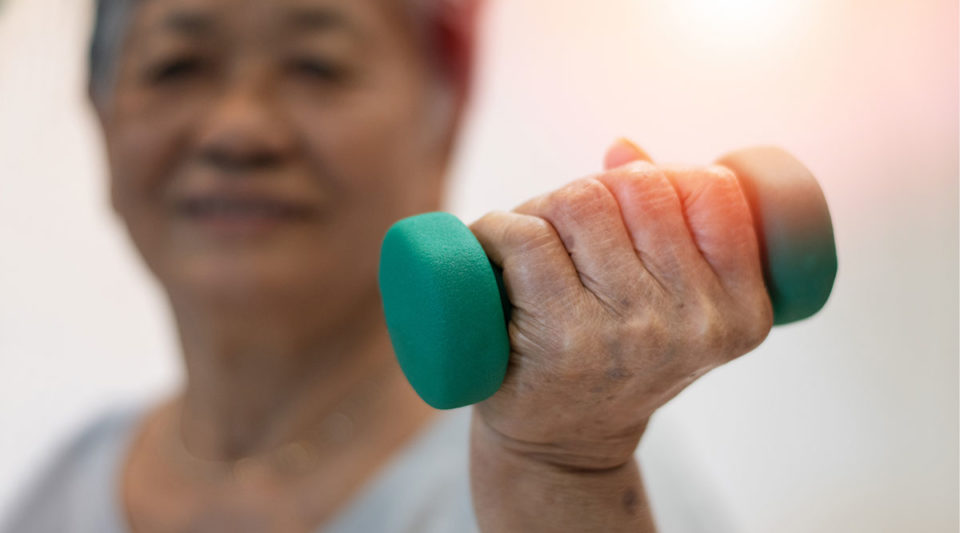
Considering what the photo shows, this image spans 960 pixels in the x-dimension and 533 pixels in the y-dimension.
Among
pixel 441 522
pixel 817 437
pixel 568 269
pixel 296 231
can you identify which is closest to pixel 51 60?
pixel 296 231

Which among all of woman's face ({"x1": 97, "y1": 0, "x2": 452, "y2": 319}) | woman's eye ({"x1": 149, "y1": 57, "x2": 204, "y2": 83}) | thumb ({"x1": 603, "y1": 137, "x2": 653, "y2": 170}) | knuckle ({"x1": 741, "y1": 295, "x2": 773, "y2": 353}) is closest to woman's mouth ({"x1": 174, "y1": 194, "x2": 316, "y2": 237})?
woman's face ({"x1": 97, "y1": 0, "x2": 452, "y2": 319})

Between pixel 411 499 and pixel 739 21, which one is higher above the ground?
pixel 739 21

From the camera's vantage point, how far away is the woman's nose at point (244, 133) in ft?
2.10

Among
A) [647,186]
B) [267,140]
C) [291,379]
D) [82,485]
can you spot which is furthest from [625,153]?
[82,485]

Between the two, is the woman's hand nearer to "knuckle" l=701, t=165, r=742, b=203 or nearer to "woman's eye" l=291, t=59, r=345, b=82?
"knuckle" l=701, t=165, r=742, b=203

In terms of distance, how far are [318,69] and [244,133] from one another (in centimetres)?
9

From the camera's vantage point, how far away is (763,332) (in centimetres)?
34

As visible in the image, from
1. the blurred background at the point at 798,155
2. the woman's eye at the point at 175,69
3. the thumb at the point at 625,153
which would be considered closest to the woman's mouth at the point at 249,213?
the woman's eye at the point at 175,69

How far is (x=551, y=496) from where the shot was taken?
373mm

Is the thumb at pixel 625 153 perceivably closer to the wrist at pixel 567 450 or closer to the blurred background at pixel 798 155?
the wrist at pixel 567 450

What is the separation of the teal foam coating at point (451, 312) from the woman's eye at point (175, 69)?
1.46 feet

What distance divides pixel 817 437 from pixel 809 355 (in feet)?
0.26

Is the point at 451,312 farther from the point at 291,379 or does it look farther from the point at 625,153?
the point at 291,379

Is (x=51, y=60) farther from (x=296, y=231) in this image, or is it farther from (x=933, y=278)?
(x=933, y=278)
